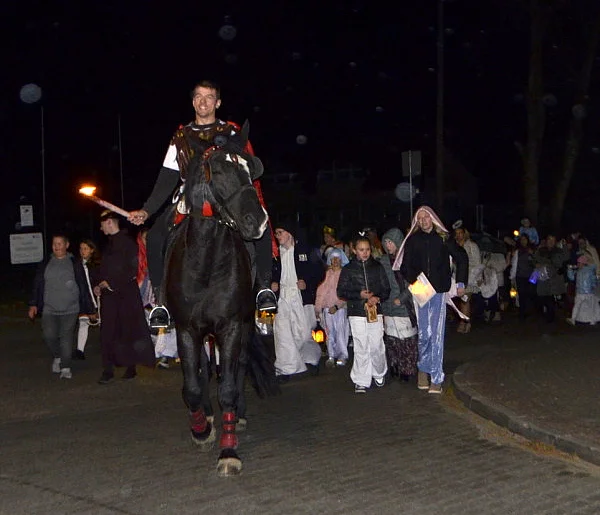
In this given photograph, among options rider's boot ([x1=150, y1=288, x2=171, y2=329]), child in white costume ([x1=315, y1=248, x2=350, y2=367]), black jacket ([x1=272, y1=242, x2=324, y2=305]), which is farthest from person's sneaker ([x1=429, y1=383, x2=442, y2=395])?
rider's boot ([x1=150, y1=288, x2=171, y2=329])

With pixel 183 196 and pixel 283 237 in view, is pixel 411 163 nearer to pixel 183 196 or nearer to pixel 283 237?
pixel 283 237

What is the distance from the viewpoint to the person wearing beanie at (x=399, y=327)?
12188 millimetres

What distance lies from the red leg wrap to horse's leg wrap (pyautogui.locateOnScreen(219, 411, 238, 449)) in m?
0.45

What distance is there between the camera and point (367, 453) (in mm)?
8383

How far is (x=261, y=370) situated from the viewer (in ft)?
36.6

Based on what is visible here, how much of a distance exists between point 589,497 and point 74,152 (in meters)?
33.8

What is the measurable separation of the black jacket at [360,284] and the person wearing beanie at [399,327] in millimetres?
226

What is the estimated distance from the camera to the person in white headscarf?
11.6 m

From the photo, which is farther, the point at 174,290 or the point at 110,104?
the point at 110,104

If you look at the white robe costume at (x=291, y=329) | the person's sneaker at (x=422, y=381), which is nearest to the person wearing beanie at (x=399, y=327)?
the person's sneaker at (x=422, y=381)

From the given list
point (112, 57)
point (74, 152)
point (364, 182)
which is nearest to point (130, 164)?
point (74, 152)

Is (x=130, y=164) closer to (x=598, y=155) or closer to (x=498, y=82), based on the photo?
(x=498, y=82)

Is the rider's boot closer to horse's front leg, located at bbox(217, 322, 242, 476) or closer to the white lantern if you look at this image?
horse's front leg, located at bbox(217, 322, 242, 476)

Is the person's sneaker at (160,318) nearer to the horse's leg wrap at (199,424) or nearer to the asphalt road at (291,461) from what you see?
the horse's leg wrap at (199,424)
